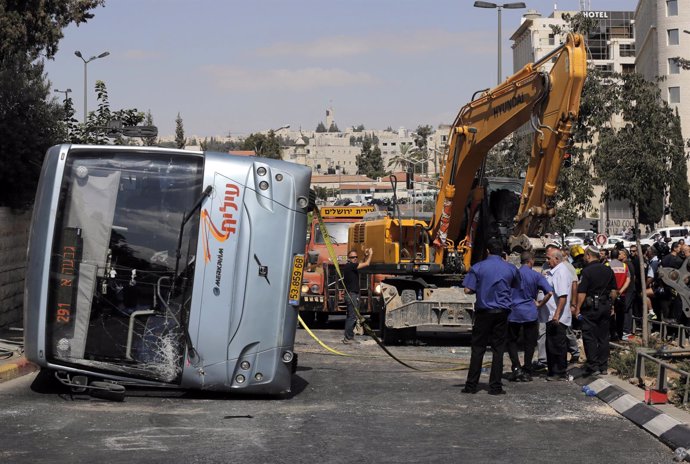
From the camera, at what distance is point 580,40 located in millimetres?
17219

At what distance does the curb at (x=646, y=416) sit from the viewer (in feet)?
32.0

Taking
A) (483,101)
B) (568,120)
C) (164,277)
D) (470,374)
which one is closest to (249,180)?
(164,277)

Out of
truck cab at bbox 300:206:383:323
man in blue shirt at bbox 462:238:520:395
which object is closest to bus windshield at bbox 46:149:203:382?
man in blue shirt at bbox 462:238:520:395

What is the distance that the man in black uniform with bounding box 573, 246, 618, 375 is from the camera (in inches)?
561

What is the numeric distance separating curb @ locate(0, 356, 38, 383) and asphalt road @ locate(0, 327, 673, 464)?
5.7 inches

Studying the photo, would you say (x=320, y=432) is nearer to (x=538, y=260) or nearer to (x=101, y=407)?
(x=101, y=407)

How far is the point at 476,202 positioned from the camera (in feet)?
66.7

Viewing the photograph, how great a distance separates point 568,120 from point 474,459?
30.5ft

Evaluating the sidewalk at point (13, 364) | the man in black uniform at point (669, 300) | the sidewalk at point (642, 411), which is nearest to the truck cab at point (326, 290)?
the man in black uniform at point (669, 300)

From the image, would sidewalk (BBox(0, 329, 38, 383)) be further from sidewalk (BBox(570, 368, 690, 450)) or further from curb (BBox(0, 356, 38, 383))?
sidewalk (BBox(570, 368, 690, 450))

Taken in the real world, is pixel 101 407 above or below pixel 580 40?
below

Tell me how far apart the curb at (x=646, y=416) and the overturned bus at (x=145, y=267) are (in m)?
4.00

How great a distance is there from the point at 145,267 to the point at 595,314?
6.13 metres

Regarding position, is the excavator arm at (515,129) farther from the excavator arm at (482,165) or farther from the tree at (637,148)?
the tree at (637,148)
